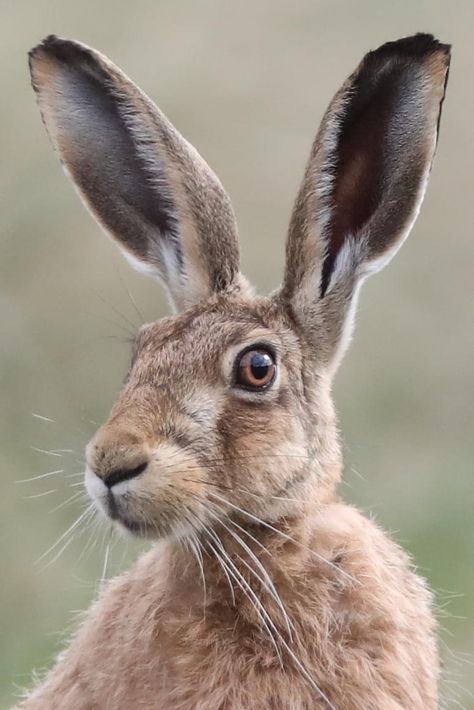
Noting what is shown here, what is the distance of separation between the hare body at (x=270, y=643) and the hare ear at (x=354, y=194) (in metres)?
0.17

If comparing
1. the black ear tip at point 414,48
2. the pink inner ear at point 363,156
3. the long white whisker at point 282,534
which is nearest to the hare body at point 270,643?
the long white whisker at point 282,534

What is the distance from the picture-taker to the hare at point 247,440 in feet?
3.38

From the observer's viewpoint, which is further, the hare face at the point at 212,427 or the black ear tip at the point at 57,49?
the black ear tip at the point at 57,49

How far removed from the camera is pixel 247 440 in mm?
1038

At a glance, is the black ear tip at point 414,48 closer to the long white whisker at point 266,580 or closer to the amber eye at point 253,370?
the amber eye at point 253,370

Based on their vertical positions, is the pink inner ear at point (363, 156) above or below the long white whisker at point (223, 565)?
above

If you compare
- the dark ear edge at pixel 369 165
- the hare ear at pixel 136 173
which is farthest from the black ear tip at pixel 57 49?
the dark ear edge at pixel 369 165

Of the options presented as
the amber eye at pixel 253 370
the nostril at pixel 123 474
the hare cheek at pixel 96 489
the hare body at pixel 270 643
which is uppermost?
the amber eye at pixel 253 370

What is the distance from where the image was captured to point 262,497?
1.05m

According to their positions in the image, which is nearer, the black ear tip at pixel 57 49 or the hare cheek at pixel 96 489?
the hare cheek at pixel 96 489

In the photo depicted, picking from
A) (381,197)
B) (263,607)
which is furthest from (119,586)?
(381,197)

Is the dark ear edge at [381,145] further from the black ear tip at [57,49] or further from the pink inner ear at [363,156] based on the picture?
the black ear tip at [57,49]

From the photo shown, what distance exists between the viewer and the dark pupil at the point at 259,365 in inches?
→ 41.7

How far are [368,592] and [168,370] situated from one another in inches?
9.6
